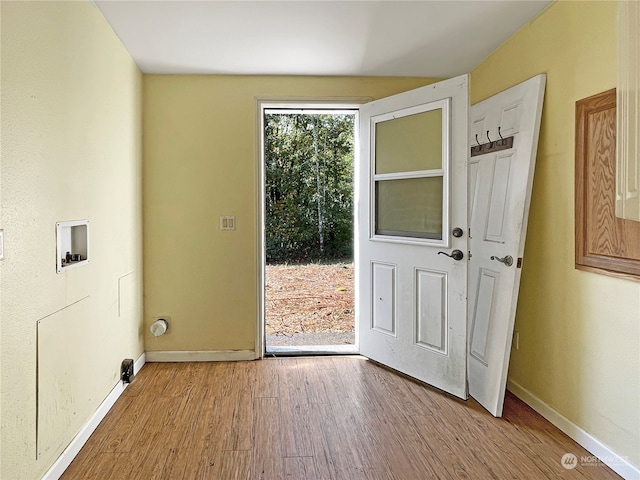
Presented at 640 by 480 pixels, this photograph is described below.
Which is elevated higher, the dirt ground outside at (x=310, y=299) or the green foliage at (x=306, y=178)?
the green foliage at (x=306, y=178)

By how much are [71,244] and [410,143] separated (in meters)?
2.22

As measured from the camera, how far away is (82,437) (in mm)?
2184

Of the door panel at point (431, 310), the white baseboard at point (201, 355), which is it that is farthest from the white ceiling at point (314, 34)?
the white baseboard at point (201, 355)

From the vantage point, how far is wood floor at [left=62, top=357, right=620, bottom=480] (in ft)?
6.48

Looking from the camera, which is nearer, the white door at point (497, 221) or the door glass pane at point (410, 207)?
the white door at point (497, 221)

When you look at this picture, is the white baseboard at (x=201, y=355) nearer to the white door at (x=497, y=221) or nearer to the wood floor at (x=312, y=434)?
the wood floor at (x=312, y=434)

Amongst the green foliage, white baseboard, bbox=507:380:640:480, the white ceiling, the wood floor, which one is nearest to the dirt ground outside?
the green foliage

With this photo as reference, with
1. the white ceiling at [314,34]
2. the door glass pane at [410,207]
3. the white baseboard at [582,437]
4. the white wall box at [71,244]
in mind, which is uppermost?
the white ceiling at [314,34]

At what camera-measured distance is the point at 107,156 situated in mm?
2604

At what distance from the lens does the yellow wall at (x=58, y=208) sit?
1.59 m

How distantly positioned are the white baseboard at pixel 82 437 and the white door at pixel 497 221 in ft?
7.26

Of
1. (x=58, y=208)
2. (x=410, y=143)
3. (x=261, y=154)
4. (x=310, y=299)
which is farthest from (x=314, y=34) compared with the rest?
(x=310, y=299)

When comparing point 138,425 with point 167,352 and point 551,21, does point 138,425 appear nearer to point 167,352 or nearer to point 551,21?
point 167,352

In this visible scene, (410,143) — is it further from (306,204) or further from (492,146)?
(306,204)
